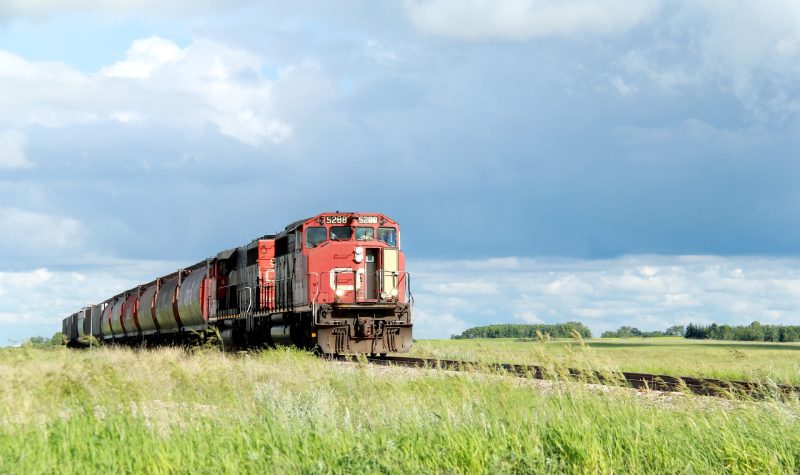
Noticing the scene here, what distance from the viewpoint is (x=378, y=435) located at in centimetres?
746

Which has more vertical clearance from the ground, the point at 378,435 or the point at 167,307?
the point at 167,307

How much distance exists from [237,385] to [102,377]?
10.8 ft

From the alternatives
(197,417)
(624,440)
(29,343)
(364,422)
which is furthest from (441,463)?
(29,343)

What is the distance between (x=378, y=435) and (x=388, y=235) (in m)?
16.1

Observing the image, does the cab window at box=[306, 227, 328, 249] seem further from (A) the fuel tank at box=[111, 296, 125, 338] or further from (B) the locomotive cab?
(A) the fuel tank at box=[111, 296, 125, 338]

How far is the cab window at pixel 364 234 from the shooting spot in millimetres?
23062

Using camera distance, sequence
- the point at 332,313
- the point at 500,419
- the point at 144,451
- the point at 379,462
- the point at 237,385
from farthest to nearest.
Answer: the point at 332,313, the point at 237,385, the point at 500,419, the point at 144,451, the point at 379,462

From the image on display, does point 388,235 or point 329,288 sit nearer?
point 329,288

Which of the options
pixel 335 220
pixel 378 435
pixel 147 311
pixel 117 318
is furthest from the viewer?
pixel 117 318

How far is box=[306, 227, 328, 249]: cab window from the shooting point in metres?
22.6

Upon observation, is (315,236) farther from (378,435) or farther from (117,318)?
(117,318)

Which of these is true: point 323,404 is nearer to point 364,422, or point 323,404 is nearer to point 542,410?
point 364,422

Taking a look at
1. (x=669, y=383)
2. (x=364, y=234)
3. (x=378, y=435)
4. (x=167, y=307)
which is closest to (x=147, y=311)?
(x=167, y=307)

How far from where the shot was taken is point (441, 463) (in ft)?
21.8
